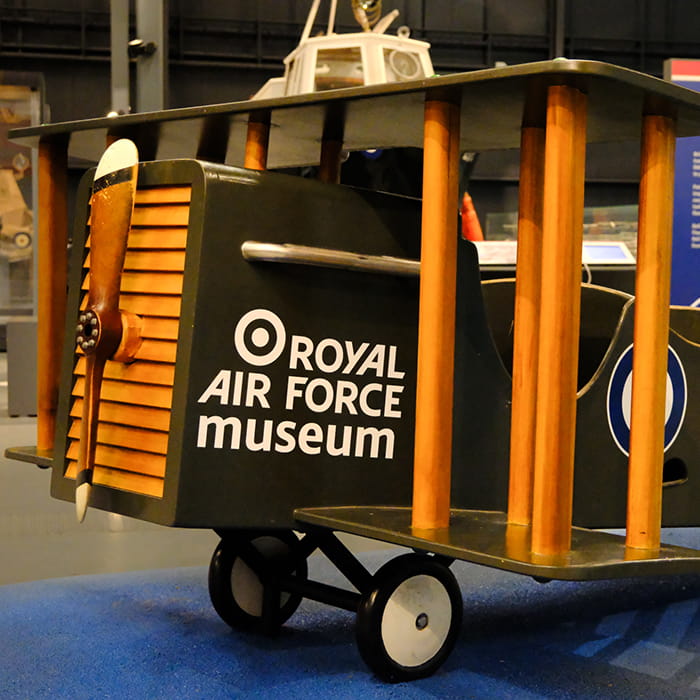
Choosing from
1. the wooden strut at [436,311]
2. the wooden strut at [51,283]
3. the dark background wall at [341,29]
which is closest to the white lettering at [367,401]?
the wooden strut at [436,311]

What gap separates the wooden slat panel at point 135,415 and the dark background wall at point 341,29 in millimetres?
14531

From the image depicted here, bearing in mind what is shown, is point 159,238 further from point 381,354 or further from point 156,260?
point 381,354

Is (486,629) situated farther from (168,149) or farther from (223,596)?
(168,149)

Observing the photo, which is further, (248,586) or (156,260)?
(248,586)

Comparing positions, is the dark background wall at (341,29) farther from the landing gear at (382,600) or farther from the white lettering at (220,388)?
the white lettering at (220,388)

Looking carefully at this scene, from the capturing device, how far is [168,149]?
2582mm

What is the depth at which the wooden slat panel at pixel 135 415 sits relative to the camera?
6.57 ft

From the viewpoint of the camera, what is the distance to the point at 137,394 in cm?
206

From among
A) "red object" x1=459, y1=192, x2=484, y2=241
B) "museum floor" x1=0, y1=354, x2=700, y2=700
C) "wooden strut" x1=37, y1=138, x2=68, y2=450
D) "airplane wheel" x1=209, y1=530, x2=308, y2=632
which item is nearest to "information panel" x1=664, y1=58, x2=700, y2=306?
"red object" x1=459, y1=192, x2=484, y2=241

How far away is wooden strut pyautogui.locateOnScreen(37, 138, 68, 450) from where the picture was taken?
259 cm

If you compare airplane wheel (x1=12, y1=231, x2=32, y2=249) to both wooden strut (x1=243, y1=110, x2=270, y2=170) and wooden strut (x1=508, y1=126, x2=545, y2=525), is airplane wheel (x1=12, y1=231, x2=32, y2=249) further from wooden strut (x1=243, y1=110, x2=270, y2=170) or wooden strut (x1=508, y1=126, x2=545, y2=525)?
wooden strut (x1=508, y1=126, x2=545, y2=525)

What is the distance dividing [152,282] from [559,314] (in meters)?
0.81

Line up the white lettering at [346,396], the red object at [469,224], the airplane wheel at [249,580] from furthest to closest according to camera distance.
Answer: the red object at [469,224] < the airplane wheel at [249,580] < the white lettering at [346,396]

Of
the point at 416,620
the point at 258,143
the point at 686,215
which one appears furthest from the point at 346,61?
the point at 416,620
